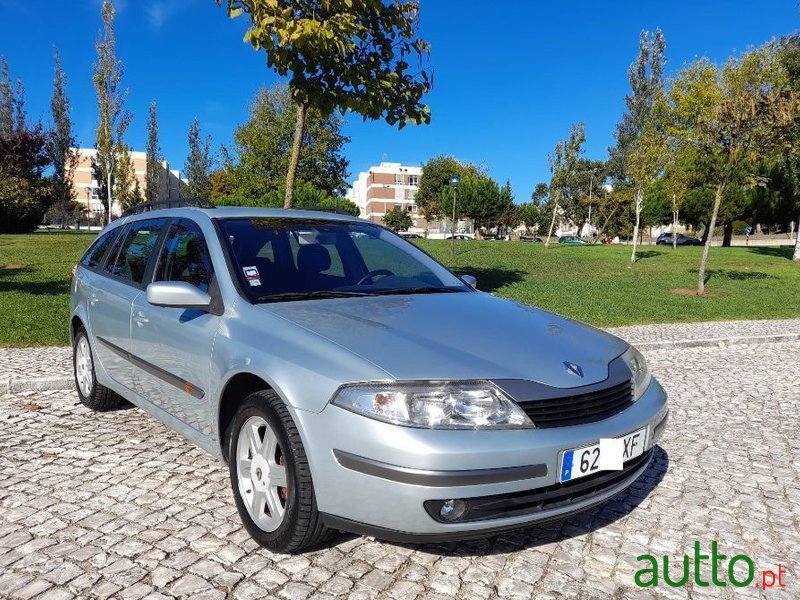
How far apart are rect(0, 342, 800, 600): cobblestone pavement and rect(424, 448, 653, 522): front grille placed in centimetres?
38

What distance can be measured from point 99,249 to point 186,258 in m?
1.82

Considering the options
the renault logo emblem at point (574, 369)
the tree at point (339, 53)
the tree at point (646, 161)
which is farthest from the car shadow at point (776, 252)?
the renault logo emblem at point (574, 369)

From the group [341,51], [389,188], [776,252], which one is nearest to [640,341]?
[341,51]

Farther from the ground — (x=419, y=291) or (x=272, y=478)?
(x=419, y=291)

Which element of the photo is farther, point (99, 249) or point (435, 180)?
point (435, 180)

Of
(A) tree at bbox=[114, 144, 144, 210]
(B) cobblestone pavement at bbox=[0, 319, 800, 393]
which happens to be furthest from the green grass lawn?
(A) tree at bbox=[114, 144, 144, 210]

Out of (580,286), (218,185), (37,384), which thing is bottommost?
(37,384)

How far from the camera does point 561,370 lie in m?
2.58

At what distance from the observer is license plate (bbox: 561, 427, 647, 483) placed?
2416 millimetres

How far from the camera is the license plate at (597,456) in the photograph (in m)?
2.42

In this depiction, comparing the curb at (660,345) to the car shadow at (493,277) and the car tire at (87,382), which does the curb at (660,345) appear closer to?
the car tire at (87,382)

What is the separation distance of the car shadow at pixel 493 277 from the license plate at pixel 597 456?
11.4 metres

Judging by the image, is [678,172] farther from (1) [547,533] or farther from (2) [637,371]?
(1) [547,533]

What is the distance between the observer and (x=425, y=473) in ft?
7.34
